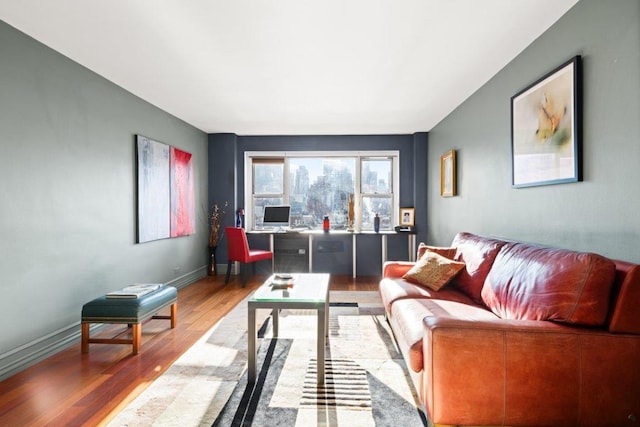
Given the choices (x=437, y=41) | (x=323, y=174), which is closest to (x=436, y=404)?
(x=437, y=41)

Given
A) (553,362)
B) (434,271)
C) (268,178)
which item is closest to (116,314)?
(434,271)

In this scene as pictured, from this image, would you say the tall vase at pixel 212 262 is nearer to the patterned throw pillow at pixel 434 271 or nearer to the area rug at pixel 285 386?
the area rug at pixel 285 386

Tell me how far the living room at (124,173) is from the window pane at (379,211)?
1.70m

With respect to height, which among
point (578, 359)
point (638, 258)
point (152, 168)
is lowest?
point (578, 359)

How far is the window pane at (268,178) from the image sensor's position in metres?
6.34

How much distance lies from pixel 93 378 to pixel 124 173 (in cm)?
217

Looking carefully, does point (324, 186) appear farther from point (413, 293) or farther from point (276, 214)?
point (413, 293)

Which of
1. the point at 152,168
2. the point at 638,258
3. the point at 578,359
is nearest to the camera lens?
the point at 578,359

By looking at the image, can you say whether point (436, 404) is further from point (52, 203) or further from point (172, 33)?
point (52, 203)

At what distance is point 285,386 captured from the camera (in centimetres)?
223

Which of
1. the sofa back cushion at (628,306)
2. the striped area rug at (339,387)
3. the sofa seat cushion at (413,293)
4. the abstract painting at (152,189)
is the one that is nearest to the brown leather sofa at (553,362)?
the sofa back cushion at (628,306)

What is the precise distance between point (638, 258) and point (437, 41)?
1944 millimetres

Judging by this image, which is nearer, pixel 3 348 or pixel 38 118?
pixel 3 348

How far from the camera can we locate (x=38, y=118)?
272cm
